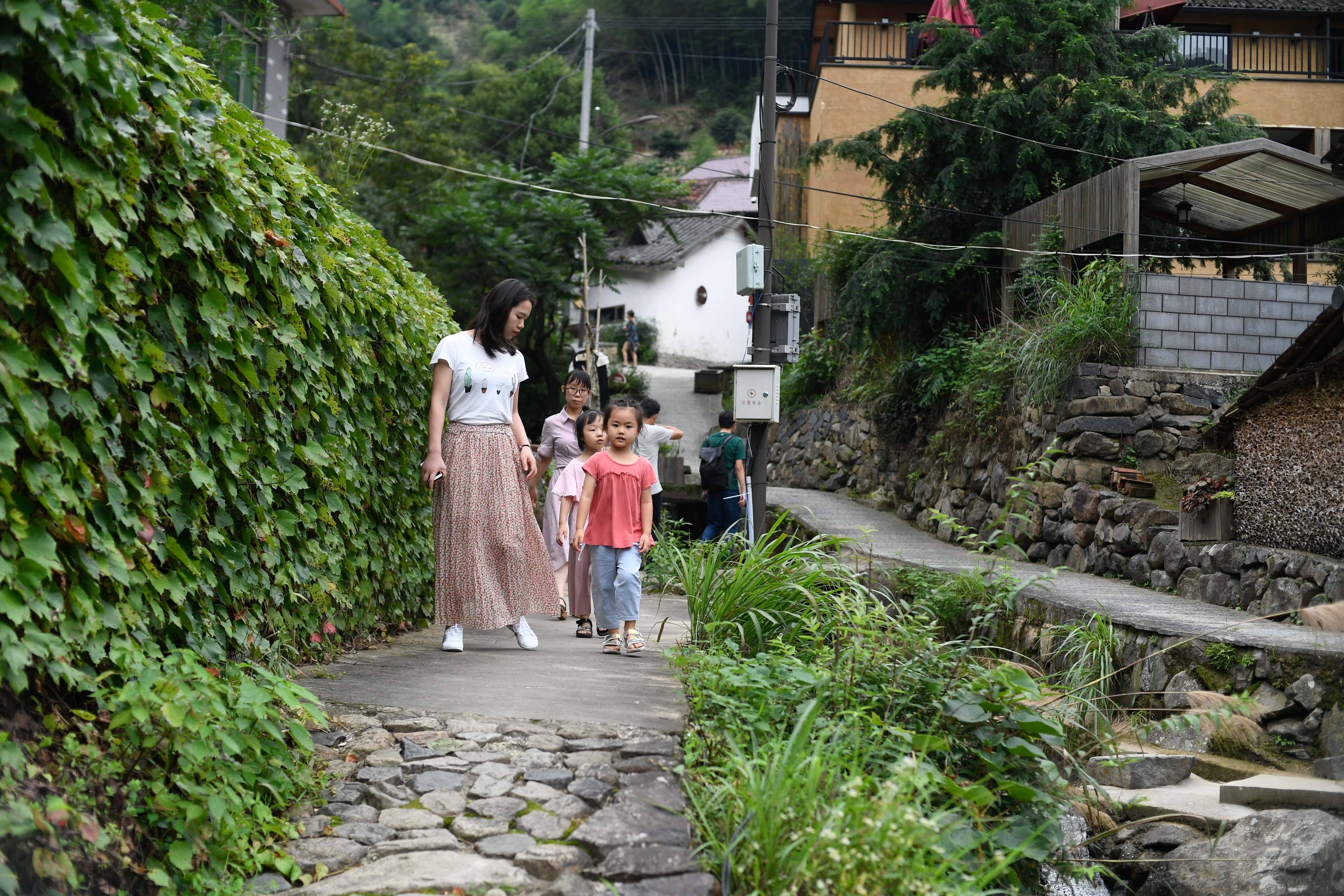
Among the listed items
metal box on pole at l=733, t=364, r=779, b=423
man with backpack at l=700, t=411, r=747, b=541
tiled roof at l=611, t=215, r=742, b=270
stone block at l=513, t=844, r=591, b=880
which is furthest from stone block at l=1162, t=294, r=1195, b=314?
tiled roof at l=611, t=215, r=742, b=270

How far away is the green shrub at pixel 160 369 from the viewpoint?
281 cm

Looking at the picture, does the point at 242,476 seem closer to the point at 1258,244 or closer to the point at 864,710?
the point at 864,710

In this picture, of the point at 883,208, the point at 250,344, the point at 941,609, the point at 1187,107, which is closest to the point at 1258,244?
the point at 1187,107

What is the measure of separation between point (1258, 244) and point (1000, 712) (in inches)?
467

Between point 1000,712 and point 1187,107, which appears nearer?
point 1000,712

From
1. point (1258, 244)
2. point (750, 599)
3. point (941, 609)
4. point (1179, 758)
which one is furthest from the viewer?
point (1258, 244)

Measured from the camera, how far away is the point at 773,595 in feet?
18.4

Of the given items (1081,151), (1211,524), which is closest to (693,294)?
(1081,151)

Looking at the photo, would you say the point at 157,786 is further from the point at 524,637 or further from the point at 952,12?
the point at 952,12

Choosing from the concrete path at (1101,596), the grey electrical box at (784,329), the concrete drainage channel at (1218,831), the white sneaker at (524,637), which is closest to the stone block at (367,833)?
the white sneaker at (524,637)

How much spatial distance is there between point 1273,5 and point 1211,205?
12575 millimetres

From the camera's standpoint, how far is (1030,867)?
471 centimetres

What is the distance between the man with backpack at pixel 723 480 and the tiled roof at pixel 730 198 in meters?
25.3

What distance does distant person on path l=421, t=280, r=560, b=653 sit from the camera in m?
5.78
